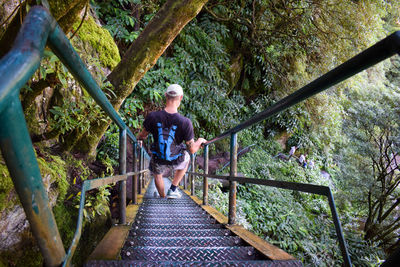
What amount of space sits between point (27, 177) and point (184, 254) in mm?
1122

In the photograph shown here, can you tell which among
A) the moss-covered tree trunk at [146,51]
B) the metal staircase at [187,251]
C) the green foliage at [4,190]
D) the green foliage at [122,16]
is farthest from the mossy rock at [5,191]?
the green foliage at [122,16]

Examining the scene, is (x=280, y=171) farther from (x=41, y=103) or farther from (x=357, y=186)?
(x=41, y=103)

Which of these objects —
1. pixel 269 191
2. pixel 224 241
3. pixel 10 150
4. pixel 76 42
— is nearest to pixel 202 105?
pixel 269 191

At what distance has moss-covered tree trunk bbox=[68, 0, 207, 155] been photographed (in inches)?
131

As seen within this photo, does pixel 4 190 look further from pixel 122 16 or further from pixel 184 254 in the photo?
pixel 122 16

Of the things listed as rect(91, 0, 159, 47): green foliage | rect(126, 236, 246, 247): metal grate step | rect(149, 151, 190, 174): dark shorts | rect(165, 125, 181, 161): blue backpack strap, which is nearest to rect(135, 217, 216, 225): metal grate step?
rect(126, 236, 246, 247): metal grate step

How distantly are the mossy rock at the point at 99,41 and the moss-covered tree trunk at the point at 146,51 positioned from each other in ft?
3.70

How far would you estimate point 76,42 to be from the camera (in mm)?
3449

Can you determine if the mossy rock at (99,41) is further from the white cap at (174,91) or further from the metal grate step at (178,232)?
the metal grate step at (178,232)

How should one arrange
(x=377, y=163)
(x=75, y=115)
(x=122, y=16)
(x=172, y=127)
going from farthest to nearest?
(x=122, y=16) → (x=377, y=163) → (x=172, y=127) → (x=75, y=115)

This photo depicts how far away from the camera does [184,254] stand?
1491mm

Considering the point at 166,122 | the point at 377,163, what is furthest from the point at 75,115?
the point at 377,163

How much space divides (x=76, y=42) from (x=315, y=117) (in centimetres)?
961

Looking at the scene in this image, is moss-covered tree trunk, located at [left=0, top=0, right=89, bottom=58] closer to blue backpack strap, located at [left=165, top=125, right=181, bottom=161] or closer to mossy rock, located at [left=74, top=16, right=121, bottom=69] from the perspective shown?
blue backpack strap, located at [left=165, top=125, right=181, bottom=161]
